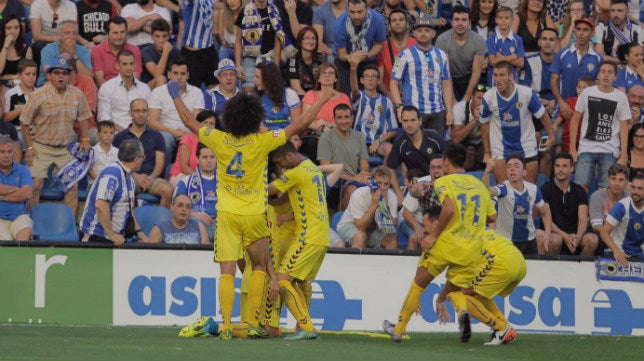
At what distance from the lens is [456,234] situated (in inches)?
501

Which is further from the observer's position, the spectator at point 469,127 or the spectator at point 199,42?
the spectator at point 199,42

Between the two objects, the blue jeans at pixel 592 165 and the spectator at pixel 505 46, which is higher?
the spectator at pixel 505 46

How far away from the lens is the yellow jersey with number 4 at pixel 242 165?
12.5 meters

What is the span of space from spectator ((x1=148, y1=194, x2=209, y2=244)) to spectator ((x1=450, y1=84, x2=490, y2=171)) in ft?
14.1

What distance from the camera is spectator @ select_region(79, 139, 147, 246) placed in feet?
52.2

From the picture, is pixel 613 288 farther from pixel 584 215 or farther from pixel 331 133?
pixel 331 133

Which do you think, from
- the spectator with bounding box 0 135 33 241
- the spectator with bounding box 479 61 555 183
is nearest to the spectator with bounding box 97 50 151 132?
the spectator with bounding box 0 135 33 241

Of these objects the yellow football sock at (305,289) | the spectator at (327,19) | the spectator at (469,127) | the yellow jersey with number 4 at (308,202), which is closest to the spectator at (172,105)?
the spectator at (327,19)

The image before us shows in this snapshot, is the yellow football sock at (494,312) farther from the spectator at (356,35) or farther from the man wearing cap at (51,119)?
the spectator at (356,35)

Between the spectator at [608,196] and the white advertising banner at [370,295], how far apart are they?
1121mm

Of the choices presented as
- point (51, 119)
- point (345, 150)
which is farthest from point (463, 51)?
point (51, 119)

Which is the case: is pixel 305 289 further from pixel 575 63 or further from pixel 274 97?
pixel 575 63

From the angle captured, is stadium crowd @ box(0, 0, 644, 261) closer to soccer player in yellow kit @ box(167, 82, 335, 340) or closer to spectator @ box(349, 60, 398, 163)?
spectator @ box(349, 60, 398, 163)

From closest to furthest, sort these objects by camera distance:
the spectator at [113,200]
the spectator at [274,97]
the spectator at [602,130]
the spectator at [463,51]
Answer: the spectator at [113,200] < the spectator at [274,97] < the spectator at [602,130] < the spectator at [463,51]
